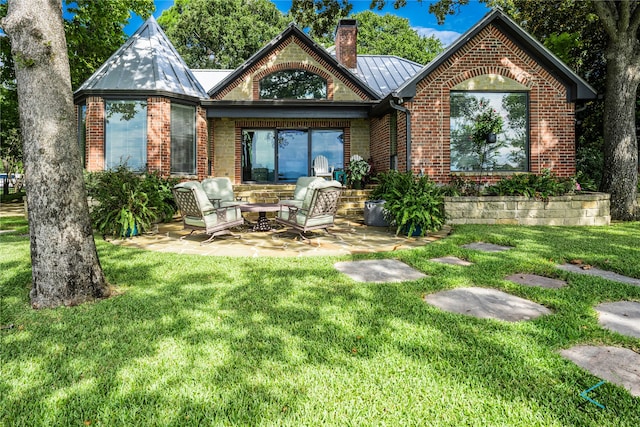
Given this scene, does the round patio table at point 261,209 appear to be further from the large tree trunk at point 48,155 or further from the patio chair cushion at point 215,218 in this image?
the large tree trunk at point 48,155

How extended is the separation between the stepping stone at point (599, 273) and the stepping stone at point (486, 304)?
140cm

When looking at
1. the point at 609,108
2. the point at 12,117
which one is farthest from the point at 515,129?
the point at 12,117

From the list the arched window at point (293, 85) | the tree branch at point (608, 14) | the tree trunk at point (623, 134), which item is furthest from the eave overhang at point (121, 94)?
the tree trunk at point (623, 134)

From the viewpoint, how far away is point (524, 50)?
9.00m

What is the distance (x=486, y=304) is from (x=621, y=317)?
941 mm

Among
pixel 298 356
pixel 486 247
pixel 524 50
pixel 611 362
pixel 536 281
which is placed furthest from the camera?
pixel 524 50

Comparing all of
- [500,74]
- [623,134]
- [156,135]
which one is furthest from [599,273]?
[156,135]

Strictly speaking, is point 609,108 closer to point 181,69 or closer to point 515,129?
point 515,129

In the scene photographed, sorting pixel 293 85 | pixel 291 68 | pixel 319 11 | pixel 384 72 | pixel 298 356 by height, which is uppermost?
pixel 319 11

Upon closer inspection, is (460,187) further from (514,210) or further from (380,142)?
(380,142)

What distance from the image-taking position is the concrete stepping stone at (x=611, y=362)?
6.25ft

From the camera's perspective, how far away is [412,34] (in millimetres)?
34031

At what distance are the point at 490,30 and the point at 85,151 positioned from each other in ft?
36.7

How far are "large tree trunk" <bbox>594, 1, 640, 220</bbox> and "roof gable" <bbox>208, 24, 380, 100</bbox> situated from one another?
19.9 feet
